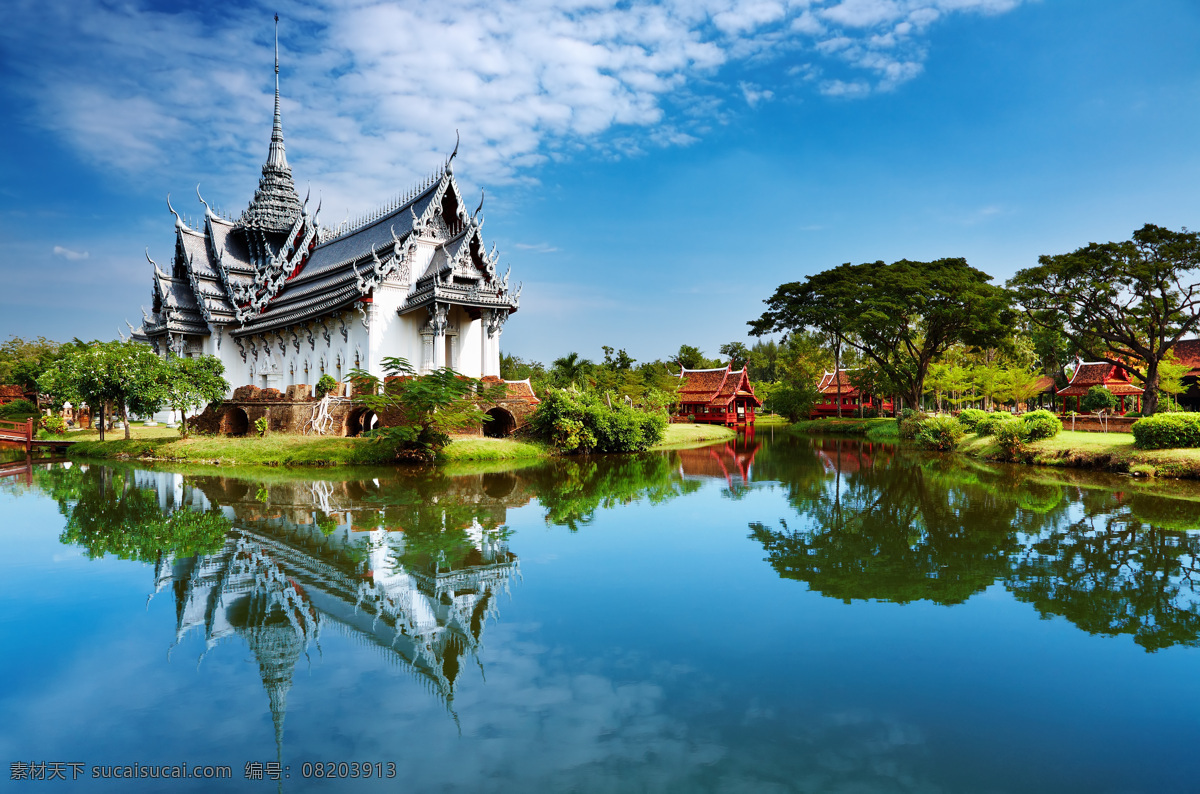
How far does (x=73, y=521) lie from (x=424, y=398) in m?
8.65

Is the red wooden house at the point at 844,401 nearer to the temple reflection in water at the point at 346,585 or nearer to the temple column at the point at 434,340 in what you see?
the temple column at the point at 434,340

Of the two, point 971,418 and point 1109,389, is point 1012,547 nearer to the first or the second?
point 971,418

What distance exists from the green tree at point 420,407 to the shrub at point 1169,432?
1763 cm

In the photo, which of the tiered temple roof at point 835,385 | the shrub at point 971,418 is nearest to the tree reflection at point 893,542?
the shrub at point 971,418

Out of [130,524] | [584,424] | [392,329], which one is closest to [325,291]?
[392,329]

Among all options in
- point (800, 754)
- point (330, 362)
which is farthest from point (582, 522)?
point (330, 362)

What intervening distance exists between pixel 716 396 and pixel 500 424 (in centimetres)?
2117

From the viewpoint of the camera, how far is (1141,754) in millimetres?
3799

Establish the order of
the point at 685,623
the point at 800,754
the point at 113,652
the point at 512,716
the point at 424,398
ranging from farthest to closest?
the point at 424,398 → the point at 685,623 → the point at 113,652 → the point at 512,716 → the point at 800,754

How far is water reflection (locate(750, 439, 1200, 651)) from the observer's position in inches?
253

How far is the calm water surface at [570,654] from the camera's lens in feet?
12.4

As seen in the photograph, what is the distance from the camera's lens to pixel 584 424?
73.9 feet

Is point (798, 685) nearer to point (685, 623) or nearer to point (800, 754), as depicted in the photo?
point (800, 754)

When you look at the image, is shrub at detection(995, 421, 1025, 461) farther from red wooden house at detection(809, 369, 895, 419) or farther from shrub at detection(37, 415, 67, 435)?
shrub at detection(37, 415, 67, 435)
